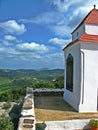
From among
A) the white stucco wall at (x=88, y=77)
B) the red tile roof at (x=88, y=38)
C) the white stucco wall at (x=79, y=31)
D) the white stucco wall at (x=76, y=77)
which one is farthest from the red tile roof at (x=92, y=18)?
the white stucco wall at (x=88, y=77)

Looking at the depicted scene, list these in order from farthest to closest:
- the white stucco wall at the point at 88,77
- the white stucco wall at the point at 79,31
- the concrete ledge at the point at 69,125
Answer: the white stucco wall at the point at 79,31 → the white stucco wall at the point at 88,77 → the concrete ledge at the point at 69,125

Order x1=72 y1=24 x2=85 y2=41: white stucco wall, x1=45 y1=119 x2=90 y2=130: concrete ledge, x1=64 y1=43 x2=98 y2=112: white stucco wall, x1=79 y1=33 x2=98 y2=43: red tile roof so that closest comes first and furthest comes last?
1. x1=45 y1=119 x2=90 y2=130: concrete ledge
2. x1=79 y1=33 x2=98 y2=43: red tile roof
3. x1=64 y1=43 x2=98 y2=112: white stucco wall
4. x1=72 y1=24 x2=85 y2=41: white stucco wall

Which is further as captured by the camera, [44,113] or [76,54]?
[76,54]

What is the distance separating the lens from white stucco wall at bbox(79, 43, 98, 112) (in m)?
11.7

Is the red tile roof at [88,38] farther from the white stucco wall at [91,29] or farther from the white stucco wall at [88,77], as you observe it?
the white stucco wall at [91,29]

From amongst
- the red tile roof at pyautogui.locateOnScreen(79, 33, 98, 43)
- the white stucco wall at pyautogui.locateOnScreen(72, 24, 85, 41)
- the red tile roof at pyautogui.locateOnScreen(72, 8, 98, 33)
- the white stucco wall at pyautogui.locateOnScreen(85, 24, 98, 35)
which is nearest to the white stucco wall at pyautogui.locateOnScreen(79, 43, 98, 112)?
the red tile roof at pyautogui.locateOnScreen(79, 33, 98, 43)

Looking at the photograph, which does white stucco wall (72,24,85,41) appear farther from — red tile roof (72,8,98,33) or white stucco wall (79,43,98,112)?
white stucco wall (79,43,98,112)

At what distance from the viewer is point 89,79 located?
1172cm

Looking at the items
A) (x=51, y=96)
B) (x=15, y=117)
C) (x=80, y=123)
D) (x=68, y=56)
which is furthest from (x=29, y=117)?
(x=51, y=96)

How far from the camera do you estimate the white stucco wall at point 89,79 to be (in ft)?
38.3

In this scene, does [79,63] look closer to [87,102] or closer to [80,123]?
[87,102]

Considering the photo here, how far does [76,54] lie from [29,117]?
4.89 meters

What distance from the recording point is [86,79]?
38.3ft

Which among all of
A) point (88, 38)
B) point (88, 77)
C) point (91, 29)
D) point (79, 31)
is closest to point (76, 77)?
point (88, 77)
